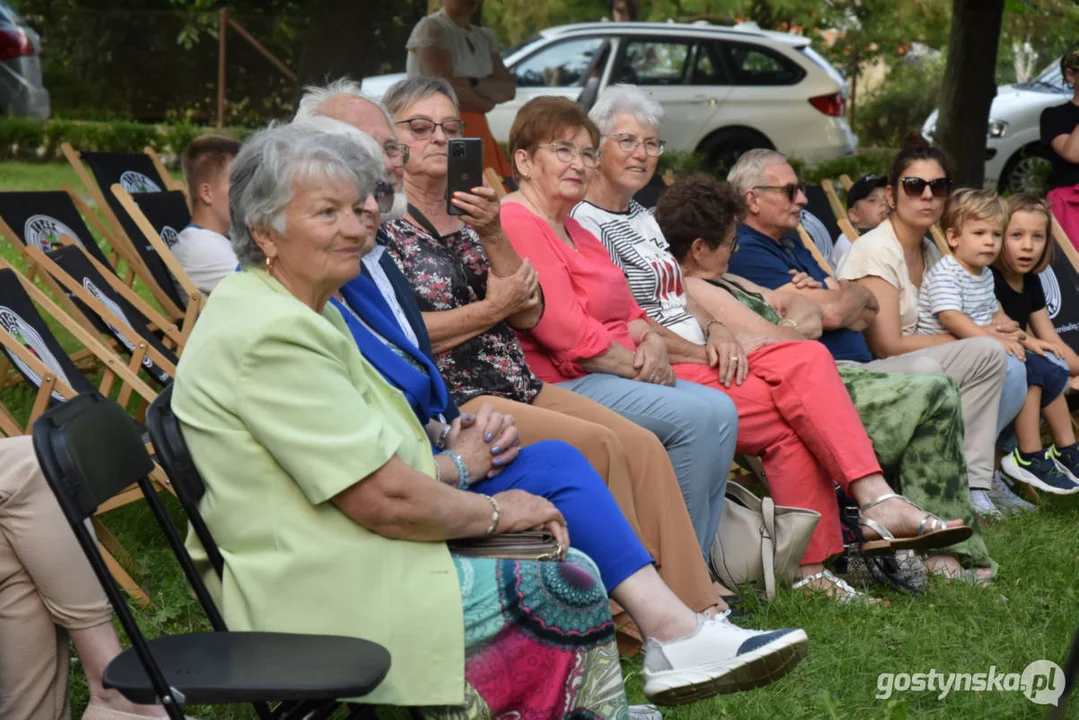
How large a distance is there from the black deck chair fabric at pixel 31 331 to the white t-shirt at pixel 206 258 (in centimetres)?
94

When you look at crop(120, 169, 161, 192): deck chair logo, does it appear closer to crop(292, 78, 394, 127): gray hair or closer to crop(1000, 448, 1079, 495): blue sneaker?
crop(292, 78, 394, 127): gray hair

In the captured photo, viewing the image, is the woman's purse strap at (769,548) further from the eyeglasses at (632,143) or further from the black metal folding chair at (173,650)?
the black metal folding chair at (173,650)

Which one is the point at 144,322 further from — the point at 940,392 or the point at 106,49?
the point at 106,49

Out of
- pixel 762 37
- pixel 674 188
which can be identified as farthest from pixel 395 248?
pixel 762 37

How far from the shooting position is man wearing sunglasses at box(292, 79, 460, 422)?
11.7ft

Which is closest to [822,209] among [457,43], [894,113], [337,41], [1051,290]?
[1051,290]

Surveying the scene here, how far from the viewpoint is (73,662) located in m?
3.67

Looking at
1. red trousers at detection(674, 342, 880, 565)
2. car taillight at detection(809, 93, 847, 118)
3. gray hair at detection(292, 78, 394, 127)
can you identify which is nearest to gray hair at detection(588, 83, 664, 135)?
red trousers at detection(674, 342, 880, 565)

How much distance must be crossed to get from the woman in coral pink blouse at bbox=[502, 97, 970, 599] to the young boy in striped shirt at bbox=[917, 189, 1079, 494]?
1.33 metres

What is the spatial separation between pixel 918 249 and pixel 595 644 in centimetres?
367

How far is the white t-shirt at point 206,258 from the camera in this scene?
5449 millimetres

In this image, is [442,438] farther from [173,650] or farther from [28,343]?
[28,343]

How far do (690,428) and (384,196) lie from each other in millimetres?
1252

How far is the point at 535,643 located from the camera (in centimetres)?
289
